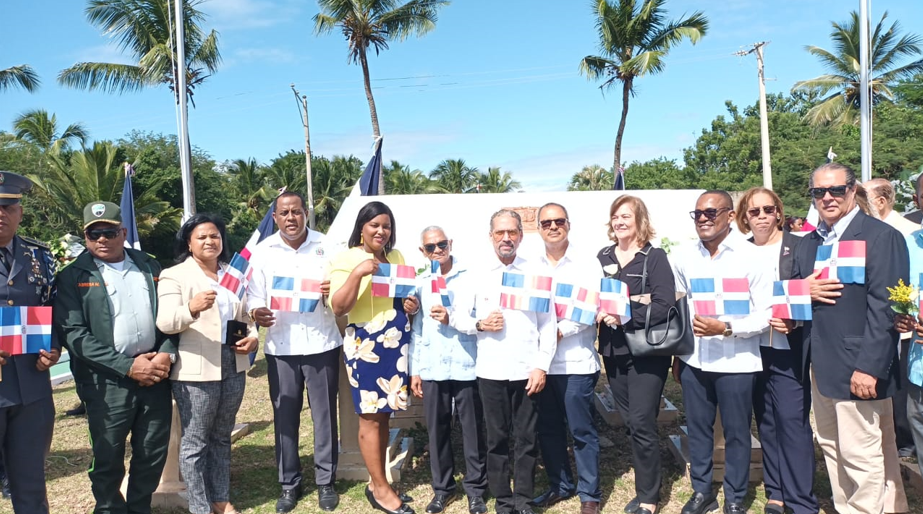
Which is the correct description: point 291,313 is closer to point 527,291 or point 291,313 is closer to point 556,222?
point 527,291

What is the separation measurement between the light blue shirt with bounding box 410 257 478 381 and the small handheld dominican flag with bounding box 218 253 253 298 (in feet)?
3.81

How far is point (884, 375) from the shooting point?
3438 millimetres

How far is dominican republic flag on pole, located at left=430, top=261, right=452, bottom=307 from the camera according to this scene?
402cm

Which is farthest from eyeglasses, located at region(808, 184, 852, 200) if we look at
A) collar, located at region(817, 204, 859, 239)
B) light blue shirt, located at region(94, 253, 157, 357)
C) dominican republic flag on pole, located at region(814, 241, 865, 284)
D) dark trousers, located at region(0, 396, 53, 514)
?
dark trousers, located at region(0, 396, 53, 514)

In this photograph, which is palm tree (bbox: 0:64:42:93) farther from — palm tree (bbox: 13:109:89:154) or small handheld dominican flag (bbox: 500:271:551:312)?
small handheld dominican flag (bbox: 500:271:551:312)

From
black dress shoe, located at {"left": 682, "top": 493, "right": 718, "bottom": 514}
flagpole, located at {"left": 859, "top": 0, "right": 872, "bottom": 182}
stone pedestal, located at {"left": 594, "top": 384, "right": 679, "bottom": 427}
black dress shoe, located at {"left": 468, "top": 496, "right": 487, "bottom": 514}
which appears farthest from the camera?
flagpole, located at {"left": 859, "top": 0, "right": 872, "bottom": 182}

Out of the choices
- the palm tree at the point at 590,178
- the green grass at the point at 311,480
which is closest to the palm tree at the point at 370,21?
the green grass at the point at 311,480

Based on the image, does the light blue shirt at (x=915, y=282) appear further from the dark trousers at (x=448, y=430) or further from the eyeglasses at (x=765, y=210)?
the dark trousers at (x=448, y=430)

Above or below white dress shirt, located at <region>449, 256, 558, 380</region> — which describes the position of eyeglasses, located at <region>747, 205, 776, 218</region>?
above

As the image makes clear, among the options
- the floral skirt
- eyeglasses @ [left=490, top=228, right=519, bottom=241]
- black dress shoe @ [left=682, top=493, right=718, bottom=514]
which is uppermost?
eyeglasses @ [left=490, top=228, right=519, bottom=241]

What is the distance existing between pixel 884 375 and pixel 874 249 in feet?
2.32

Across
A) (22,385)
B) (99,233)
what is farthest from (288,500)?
(99,233)

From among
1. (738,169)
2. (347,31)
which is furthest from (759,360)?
(738,169)

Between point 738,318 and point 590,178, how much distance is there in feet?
187
